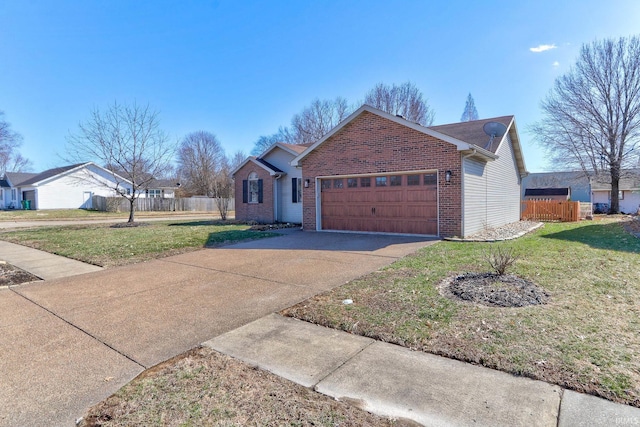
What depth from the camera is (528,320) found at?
3.95 m

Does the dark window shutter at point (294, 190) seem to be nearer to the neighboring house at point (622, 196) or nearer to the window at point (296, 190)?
the window at point (296, 190)

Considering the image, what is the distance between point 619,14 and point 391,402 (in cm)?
1491

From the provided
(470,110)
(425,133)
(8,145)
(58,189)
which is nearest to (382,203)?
(425,133)

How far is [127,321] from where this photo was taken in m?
4.36

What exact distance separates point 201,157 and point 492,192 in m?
44.0

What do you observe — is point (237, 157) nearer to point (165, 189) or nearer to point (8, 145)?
point (165, 189)

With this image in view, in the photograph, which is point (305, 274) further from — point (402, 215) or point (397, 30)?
point (397, 30)

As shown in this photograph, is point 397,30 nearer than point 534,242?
No

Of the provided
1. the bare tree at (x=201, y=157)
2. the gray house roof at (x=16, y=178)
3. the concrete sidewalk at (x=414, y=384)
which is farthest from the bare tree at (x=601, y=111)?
the gray house roof at (x=16, y=178)

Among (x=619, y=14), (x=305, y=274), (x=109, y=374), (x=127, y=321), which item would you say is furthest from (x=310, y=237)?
(x=619, y=14)

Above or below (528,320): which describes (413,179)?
above

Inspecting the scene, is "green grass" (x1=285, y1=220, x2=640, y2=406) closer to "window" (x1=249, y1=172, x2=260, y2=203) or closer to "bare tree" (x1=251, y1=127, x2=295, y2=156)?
"window" (x1=249, y1=172, x2=260, y2=203)

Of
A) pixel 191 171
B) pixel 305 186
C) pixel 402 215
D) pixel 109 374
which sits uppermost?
pixel 191 171

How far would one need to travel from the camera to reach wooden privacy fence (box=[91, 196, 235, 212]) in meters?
34.2
